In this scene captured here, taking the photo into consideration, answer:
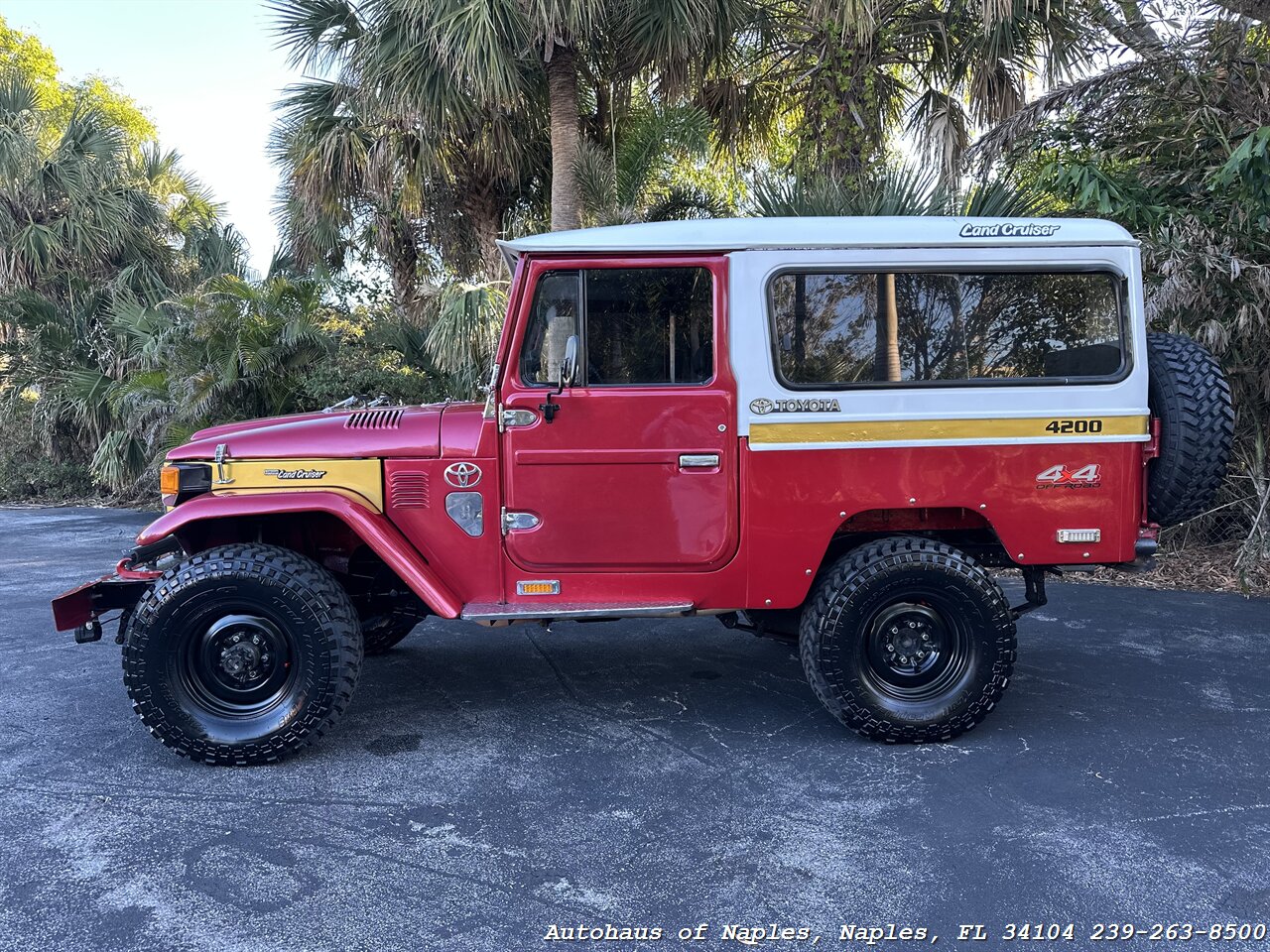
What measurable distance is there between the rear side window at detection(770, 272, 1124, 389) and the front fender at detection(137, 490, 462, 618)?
1873mm

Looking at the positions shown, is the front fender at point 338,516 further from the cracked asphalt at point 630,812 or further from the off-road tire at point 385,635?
the off-road tire at point 385,635

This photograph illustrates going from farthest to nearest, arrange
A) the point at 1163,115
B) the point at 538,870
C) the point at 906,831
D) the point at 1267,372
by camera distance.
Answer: the point at 1163,115 < the point at 1267,372 < the point at 906,831 < the point at 538,870

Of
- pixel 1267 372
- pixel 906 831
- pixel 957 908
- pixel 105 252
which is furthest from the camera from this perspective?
pixel 105 252

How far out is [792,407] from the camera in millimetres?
3996

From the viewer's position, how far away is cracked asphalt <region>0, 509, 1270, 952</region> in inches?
109

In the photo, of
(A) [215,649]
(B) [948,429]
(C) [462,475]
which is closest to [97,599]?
(A) [215,649]

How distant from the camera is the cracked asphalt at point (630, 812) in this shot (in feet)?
9.06

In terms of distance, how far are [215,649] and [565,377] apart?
1.97 m

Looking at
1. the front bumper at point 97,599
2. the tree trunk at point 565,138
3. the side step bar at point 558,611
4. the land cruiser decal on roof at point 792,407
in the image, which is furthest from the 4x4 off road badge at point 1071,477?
the tree trunk at point 565,138

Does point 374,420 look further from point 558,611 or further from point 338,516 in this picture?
point 558,611

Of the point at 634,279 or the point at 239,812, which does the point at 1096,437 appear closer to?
the point at 634,279

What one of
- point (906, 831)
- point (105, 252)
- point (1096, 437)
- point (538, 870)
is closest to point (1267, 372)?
point (1096, 437)

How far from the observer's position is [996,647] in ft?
13.0

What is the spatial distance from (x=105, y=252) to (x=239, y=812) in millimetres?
12683
